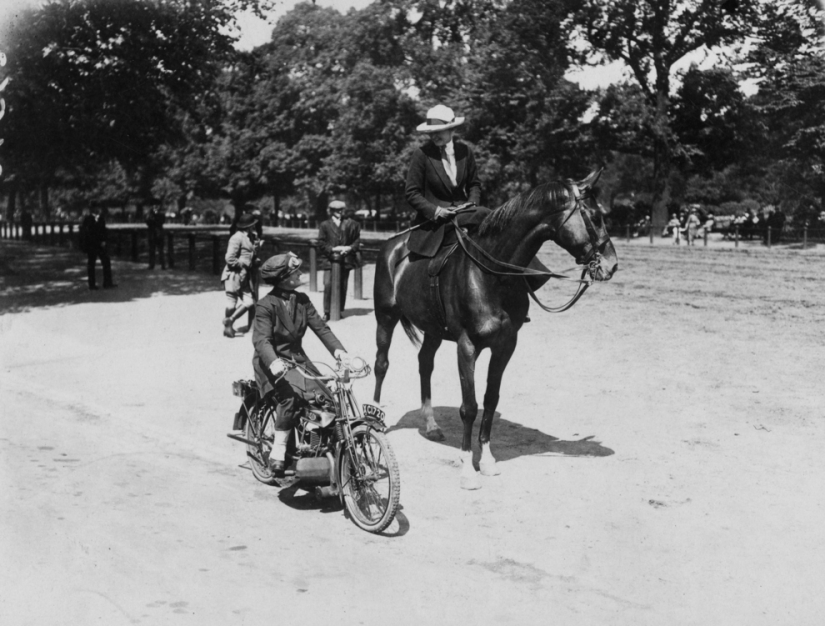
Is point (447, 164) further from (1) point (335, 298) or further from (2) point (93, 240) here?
(2) point (93, 240)

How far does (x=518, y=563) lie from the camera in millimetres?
5781

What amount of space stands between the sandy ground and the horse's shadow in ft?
0.13

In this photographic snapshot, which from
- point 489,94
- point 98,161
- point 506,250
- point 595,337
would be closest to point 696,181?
point 489,94

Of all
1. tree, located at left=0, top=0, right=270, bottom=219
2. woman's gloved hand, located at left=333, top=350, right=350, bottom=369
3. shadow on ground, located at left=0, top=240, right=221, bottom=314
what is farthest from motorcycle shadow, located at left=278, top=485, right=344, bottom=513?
tree, located at left=0, top=0, right=270, bottom=219

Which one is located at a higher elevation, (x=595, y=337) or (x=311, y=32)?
(x=311, y=32)

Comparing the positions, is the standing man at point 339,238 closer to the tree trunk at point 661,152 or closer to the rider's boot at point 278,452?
the rider's boot at point 278,452

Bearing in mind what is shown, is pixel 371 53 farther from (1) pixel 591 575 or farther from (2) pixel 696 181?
(1) pixel 591 575

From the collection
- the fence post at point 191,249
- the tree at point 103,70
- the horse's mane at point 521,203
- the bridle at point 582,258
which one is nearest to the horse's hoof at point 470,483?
the bridle at point 582,258

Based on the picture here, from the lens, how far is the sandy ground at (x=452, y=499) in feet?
17.0

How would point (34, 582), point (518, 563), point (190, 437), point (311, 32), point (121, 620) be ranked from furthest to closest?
point (311, 32) → point (190, 437) → point (518, 563) → point (34, 582) → point (121, 620)

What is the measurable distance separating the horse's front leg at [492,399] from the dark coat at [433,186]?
43.6 inches

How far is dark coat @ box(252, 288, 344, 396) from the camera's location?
22.8 feet

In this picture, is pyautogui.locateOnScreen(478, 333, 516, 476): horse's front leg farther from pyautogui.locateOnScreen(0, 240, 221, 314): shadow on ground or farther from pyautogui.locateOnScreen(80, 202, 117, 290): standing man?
pyautogui.locateOnScreen(80, 202, 117, 290): standing man

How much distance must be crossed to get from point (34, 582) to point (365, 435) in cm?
221
